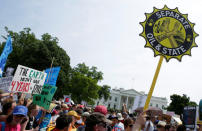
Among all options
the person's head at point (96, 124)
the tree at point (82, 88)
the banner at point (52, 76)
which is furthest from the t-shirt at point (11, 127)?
the tree at point (82, 88)

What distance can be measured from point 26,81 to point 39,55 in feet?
105

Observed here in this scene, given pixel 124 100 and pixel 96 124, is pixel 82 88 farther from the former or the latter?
pixel 124 100

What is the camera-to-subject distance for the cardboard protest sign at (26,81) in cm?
676

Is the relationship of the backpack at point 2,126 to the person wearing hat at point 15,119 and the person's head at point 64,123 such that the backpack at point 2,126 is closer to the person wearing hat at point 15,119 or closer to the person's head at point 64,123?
the person wearing hat at point 15,119

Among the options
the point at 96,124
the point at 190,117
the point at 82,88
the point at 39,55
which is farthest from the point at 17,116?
the point at 82,88

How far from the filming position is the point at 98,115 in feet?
8.34

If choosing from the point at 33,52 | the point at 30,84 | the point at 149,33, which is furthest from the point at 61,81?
the point at 149,33

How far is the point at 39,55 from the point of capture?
37375mm

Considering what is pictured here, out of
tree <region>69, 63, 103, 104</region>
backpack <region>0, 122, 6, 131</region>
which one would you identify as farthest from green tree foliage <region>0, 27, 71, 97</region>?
backpack <region>0, 122, 6, 131</region>

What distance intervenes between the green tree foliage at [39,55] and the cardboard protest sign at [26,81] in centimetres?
3030

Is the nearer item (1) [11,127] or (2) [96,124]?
(2) [96,124]

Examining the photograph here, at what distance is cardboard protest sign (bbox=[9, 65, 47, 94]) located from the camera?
6762 mm

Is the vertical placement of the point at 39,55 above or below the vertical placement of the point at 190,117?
above

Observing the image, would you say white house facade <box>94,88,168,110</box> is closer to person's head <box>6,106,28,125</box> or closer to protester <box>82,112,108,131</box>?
person's head <box>6,106,28,125</box>
